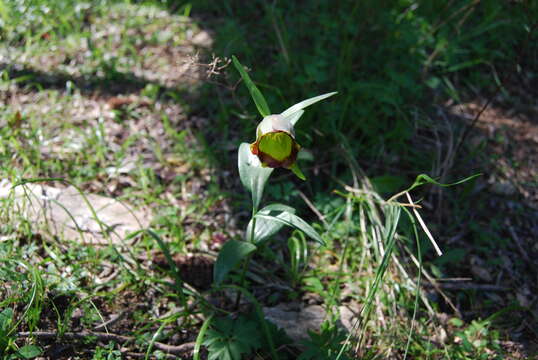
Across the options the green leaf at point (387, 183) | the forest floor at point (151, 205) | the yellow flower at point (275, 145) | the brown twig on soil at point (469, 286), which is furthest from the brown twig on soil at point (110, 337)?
the green leaf at point (387, 183)

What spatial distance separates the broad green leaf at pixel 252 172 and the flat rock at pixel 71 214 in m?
0.62

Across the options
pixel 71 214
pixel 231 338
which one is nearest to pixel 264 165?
pixel 231 338

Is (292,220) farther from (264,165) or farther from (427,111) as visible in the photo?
(427,111)

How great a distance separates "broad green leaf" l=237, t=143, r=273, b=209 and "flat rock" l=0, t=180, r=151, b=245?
0.62m

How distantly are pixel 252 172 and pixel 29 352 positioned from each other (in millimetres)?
952

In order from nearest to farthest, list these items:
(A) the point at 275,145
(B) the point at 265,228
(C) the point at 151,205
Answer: (A) the point at 275,145 → (B) the point at 265,228 → (C) the point at 151,205

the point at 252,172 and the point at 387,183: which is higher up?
the point at 252,172

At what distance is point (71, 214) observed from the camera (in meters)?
2.13

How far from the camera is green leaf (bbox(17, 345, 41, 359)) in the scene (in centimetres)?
150

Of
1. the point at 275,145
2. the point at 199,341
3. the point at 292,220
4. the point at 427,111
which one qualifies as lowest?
the point at 199,341

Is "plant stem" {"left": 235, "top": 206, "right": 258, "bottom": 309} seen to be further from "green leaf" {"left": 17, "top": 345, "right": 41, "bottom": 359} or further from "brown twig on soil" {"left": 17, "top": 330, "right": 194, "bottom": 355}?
"green leaf" {"left": 17, "top": 345, "right": 41, "bottom": 359}

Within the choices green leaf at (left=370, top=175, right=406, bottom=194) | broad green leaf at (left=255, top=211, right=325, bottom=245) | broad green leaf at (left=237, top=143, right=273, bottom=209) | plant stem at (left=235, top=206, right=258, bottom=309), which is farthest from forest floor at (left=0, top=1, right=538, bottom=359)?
broad green leaf at (left=255, top=211, right=325, bottom=245)

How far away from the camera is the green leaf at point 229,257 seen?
61.7 inches

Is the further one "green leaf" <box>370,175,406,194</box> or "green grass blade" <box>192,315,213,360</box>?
"green leaf" <box>370,175,406,194</box>
